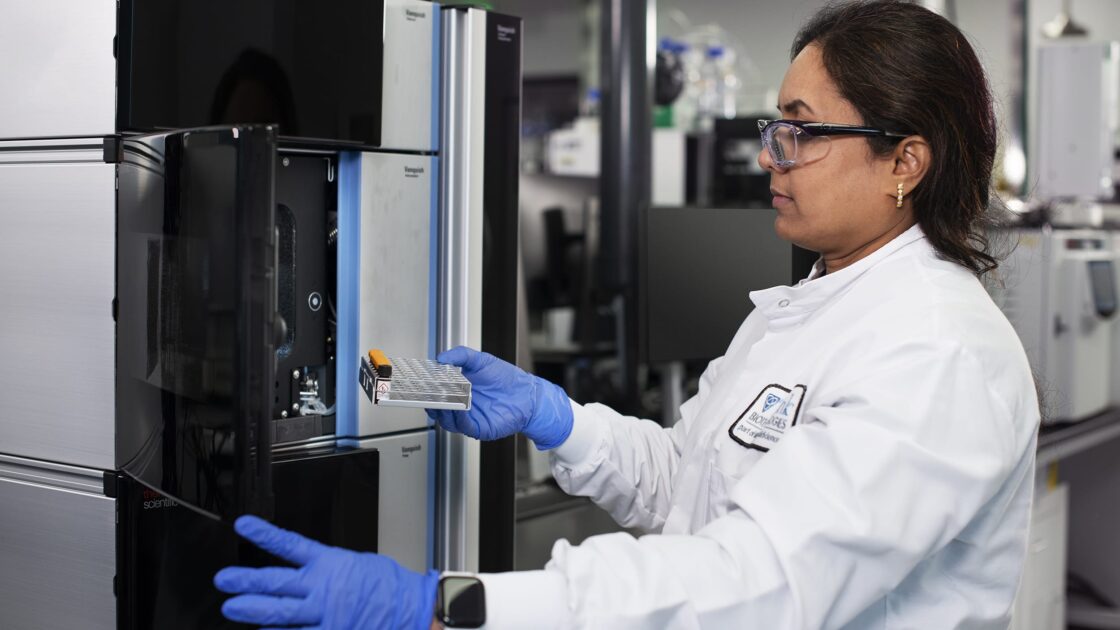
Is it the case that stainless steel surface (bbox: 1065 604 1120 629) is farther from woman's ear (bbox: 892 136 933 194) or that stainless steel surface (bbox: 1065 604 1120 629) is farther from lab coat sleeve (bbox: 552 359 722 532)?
woman's ear (bbox: 892 136 933 194)

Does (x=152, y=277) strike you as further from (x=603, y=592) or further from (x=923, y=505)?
(x=923, y=505)

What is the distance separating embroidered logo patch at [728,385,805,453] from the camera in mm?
1141

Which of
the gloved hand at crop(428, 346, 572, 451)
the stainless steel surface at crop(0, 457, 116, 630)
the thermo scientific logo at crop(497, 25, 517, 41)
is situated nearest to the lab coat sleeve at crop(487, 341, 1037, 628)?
the gloved hand at crop(428, 346, 572, 451)

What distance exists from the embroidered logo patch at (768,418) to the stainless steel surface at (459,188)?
0.42 meters

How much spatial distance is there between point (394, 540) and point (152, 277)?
Result: 497mm

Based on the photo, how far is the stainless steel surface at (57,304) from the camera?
48.2 inches

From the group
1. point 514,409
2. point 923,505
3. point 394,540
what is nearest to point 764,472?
point 923,505

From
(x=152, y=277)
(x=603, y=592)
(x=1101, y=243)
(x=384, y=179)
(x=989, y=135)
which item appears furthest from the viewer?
(x=1101, y=243)

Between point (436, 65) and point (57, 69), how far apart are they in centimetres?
46

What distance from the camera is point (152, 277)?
3.70ft

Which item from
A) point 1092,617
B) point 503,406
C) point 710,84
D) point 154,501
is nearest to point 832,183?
point 503,406

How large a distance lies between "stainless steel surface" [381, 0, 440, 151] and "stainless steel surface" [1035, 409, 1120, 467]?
1.93m

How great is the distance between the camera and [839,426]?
3.20 feet

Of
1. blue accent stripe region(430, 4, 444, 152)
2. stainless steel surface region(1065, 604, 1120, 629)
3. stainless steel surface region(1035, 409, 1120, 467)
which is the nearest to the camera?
blue accent stripe region(430, 4, 444, 152)
